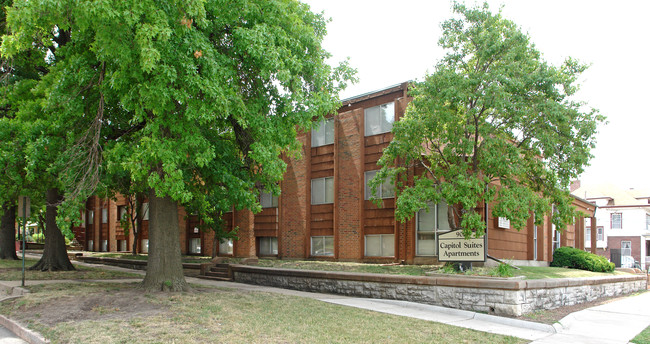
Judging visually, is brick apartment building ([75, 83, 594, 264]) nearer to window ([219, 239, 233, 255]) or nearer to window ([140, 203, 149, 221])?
window ([219, 239, 233, 255])

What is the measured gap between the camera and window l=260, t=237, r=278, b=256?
26.6 m

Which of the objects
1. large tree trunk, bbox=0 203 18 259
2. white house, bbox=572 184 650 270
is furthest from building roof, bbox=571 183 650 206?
large tree trunk, bbox=0 203 18 259

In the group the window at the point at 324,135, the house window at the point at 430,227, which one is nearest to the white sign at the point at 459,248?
the house window at the point at 430,227

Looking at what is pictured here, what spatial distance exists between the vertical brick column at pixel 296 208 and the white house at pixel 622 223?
4318 cm

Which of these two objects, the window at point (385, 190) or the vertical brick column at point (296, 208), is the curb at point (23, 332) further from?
the vertical brick column at point (296, 208)

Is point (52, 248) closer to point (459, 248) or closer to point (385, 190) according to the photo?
point (385, 190)

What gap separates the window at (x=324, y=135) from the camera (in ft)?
79.6

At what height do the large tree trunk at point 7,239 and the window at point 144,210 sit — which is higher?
the window at point 144,210

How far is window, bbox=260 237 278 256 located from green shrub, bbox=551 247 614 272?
44.6 feet

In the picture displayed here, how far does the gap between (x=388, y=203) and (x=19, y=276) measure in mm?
13654

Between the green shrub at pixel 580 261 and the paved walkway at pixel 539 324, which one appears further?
the green shrub at pixel 580 261

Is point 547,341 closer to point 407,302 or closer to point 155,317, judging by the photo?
point 407,302

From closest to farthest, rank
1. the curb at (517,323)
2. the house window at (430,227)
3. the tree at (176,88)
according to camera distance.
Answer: the tree at (176,88) < the curb at (517,323) < the house window at (430,227)

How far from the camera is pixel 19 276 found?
52.2ft
